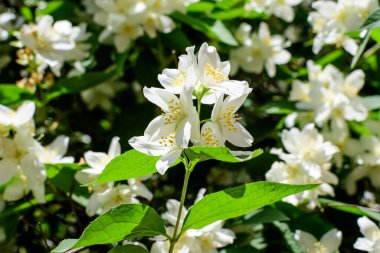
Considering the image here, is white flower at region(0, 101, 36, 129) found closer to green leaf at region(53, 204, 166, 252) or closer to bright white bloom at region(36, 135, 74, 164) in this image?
bright white bloom at region(36, 135, 74, 164)

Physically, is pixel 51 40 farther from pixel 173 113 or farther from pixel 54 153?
pixel 173 113

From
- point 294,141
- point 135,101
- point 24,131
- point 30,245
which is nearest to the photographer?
point 24,131

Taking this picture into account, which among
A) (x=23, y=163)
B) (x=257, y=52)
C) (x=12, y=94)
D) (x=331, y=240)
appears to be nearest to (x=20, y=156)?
(x=23, y=163)

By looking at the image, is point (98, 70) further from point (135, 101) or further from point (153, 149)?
point (153, 149)

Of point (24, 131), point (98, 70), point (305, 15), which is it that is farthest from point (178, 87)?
point (305, 15)

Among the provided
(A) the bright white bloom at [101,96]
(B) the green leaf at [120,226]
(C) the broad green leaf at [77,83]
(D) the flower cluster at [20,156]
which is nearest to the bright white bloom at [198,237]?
(B) the green leaf at [120,226]

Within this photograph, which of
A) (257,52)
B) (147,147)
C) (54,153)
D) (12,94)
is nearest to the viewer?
(147,147)

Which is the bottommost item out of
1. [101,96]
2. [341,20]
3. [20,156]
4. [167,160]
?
[101,96]
